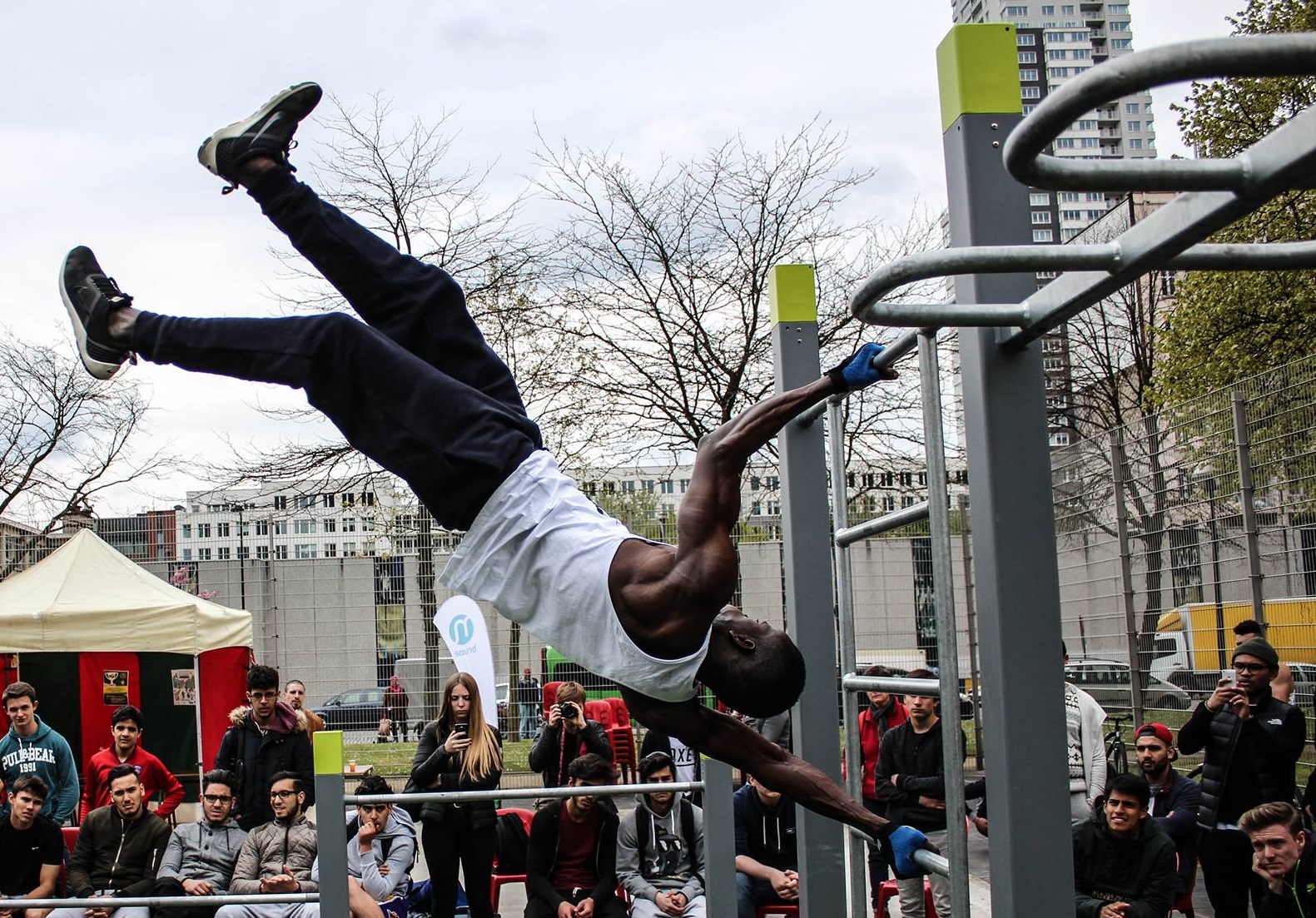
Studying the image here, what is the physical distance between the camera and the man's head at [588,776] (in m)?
5.34

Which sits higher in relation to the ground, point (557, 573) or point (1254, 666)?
point (557, 573)

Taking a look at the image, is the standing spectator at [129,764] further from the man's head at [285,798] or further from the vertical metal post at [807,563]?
the vertical metal post at [807,563]

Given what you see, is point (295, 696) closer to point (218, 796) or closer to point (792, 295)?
point (218, 796)

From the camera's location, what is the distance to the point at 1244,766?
4.80m

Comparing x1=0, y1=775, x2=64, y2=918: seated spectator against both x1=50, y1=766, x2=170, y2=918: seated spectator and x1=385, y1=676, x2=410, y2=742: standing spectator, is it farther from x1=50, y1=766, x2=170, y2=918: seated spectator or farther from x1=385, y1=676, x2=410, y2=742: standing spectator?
x1=385, y1=676, x2=410, y2=742: standing spectator

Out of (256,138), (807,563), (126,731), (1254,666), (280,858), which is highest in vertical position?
(256,138)

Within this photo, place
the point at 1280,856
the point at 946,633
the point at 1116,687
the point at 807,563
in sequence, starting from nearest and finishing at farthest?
1. the point at 946,633
2. the point at 807,563
3. the point at 1280,856
4. the point at 1116,687

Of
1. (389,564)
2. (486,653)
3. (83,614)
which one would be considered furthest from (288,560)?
(486,653)

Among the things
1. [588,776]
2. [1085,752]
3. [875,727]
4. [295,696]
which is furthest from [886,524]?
[295,696]

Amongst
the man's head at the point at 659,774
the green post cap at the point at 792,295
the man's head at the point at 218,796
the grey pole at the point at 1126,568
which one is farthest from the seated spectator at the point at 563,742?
the green post cap at the point at 792,295

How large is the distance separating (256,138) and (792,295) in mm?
1578

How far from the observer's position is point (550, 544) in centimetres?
268

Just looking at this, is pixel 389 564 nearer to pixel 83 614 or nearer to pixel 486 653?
pixel 486 653

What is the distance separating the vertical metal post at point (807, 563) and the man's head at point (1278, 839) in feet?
5.72
